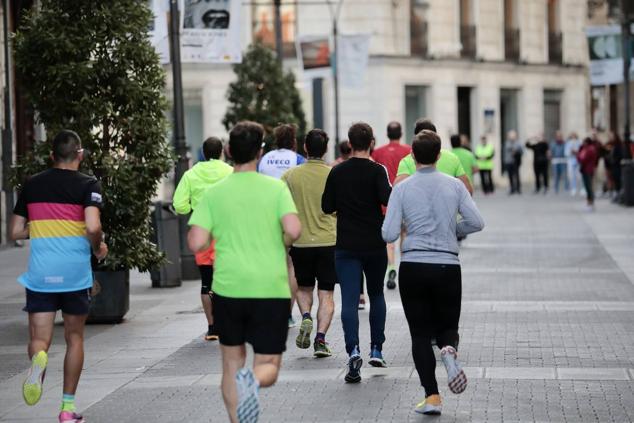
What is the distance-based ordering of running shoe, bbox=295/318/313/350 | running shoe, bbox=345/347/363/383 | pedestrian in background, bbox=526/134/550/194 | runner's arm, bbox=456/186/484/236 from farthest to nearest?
pedestrian in background, bbox=526/134/550/194
running shoe, bbox=295/318/313/350
running shoe, bbox=345/347/363/383
runner's arm, bbox=456/186/484/236

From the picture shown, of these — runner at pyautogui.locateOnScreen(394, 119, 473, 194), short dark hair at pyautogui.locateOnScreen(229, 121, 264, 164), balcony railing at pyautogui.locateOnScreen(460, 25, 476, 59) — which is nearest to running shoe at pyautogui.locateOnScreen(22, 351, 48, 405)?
short dark hair at pyautogui.locateOnScreen(229, 121, 264, 164)

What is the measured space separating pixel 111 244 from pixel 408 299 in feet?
18.9

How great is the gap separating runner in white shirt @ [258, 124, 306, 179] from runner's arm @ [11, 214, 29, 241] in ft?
17.2

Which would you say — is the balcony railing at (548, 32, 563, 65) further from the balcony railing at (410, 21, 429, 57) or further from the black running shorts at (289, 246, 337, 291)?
the black running shorts at (289, 246, 337, 291)

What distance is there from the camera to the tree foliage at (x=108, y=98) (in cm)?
1480

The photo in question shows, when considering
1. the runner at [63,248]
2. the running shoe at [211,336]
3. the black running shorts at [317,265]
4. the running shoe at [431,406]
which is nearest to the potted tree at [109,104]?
the running shoe at [211,336]

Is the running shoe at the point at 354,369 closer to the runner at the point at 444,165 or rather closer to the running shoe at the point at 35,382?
the running shoe at the point at 35,382

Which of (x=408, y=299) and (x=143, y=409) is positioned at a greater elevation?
(x=408, y=299)

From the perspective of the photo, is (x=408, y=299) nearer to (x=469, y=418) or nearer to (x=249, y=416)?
(x=469, y=418)

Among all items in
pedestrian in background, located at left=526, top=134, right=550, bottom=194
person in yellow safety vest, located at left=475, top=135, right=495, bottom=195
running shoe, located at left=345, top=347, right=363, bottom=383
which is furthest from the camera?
pedestrian in background, located at left=526, top=134, right=550, bottom=194

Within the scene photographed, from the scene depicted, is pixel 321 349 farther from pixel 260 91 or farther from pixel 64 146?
pixel 260 91

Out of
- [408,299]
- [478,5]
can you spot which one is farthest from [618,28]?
[408,299]

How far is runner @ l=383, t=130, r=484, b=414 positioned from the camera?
9.48 m

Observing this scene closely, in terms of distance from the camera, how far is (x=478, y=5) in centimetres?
5662
